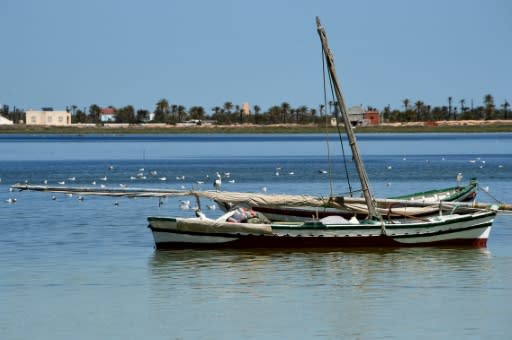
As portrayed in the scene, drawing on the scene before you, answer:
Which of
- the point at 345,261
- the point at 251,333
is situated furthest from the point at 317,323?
the point at 345,261

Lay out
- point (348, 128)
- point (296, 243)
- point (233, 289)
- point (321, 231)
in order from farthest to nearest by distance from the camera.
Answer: point (348, 128) → point (296, 243) → point (321, 231) → point (233, 289)

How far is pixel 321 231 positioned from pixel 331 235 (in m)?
0.34

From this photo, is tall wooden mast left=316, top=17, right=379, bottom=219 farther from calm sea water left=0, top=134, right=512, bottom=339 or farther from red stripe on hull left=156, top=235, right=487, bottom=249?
calm sea water left=0, top=134, right=512, bottom=339

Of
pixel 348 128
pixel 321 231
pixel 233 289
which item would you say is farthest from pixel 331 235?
pixel 233 289

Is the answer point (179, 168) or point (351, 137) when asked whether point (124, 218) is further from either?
point (179, 168)

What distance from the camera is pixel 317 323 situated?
84.1ft

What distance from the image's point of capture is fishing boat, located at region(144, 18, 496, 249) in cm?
3659

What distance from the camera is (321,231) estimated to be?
3641 cm

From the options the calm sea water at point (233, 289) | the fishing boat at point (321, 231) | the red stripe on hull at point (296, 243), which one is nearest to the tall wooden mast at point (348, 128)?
the fishing boat at point (321, 231)

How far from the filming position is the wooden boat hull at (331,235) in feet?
120

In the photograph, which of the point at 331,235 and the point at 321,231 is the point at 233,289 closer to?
the point at 321,231

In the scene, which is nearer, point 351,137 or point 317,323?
point 317,323

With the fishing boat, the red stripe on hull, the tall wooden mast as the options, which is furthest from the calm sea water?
the tall wooden mast

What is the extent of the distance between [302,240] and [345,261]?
6.63ft
